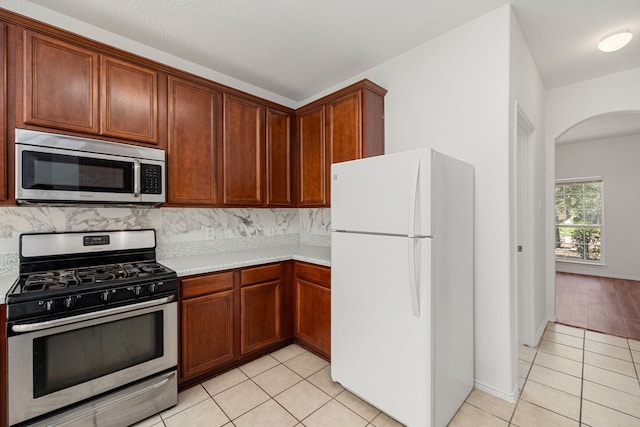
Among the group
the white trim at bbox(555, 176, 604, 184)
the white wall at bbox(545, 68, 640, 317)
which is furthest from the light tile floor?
the white trim at bbox(555, 176, 604, 184)

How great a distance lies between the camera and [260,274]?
102 inches

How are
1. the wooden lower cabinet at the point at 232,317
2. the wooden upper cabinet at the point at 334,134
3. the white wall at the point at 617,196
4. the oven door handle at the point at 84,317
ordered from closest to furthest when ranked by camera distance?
1. the oven door handle at the point at 84,317
2. the wooden lower cabinet at the point at 232,317
3. the wooden upper cabinet at the point at 334,134
4. the white wall at the point at 617,196

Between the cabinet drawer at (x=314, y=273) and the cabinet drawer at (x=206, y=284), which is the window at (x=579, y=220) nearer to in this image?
the cabinet drawer at (x=314, y=273)

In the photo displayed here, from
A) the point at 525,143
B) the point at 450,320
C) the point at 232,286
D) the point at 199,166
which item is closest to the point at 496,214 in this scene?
the point at 450,320

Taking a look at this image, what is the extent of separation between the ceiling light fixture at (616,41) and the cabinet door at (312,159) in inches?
94.1

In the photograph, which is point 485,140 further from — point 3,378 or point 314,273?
point 3,378

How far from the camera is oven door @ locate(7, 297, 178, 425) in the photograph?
1479 millimetres

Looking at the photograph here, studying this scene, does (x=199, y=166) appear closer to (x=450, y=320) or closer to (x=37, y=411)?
(x=37, y=411)

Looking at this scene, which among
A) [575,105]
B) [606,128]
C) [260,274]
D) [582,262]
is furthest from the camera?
[582,262]

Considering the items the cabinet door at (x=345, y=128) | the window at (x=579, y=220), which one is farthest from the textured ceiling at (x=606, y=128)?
the cabinet door at (x=345, y=128)

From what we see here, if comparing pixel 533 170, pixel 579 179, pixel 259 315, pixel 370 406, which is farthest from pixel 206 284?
pixel 579 179

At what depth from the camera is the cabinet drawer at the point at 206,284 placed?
2.13 meters

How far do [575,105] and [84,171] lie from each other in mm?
4631

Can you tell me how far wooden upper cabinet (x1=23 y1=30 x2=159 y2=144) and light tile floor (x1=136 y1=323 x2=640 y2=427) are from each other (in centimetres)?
198
